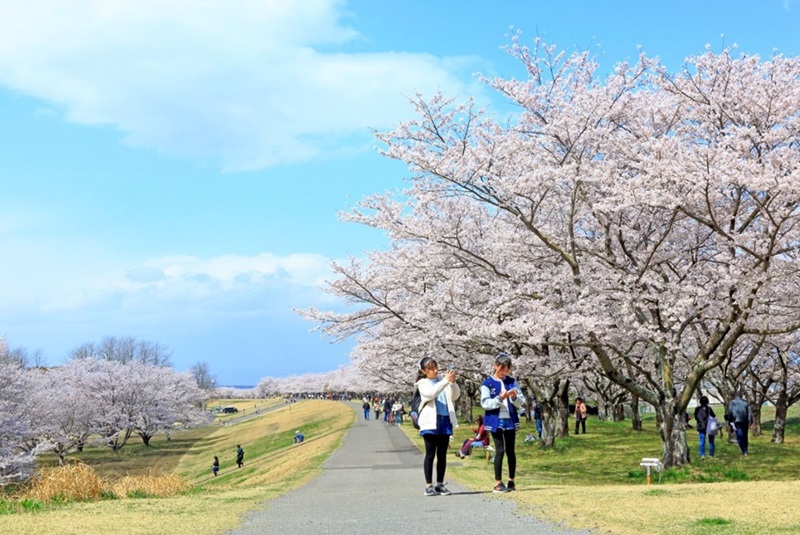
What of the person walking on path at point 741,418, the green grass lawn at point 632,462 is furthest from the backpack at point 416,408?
the person walking on path at point 741,418

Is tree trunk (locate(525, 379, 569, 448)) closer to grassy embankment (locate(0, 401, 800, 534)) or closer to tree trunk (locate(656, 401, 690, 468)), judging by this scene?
grassy embankment (locate(0, 401, 800, 534))

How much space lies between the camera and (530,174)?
14.0 m

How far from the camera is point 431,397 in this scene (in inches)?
357

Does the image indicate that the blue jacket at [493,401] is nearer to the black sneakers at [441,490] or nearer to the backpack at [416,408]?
the backpack at [416,408]

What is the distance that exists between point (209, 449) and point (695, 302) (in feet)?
166

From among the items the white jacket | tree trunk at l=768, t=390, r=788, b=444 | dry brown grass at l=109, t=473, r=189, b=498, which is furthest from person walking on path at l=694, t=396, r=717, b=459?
dry brown grass at l=109, t=473, r=189, b=498

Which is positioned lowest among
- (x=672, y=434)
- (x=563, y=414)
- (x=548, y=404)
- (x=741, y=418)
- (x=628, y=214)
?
(x=563, y=414)

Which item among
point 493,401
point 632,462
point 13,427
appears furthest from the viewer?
point 13,427

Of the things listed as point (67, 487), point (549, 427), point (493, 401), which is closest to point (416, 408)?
point (493, 401)

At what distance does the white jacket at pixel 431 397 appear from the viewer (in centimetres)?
906

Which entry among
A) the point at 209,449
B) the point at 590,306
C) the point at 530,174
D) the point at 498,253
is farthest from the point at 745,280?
the point at 209,449

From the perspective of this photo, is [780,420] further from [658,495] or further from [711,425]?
[658,495]

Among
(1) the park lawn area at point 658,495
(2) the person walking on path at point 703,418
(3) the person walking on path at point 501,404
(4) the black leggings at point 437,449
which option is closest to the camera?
(1) the park lawn area at point 658,495

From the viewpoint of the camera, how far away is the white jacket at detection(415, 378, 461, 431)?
29.7 feet
